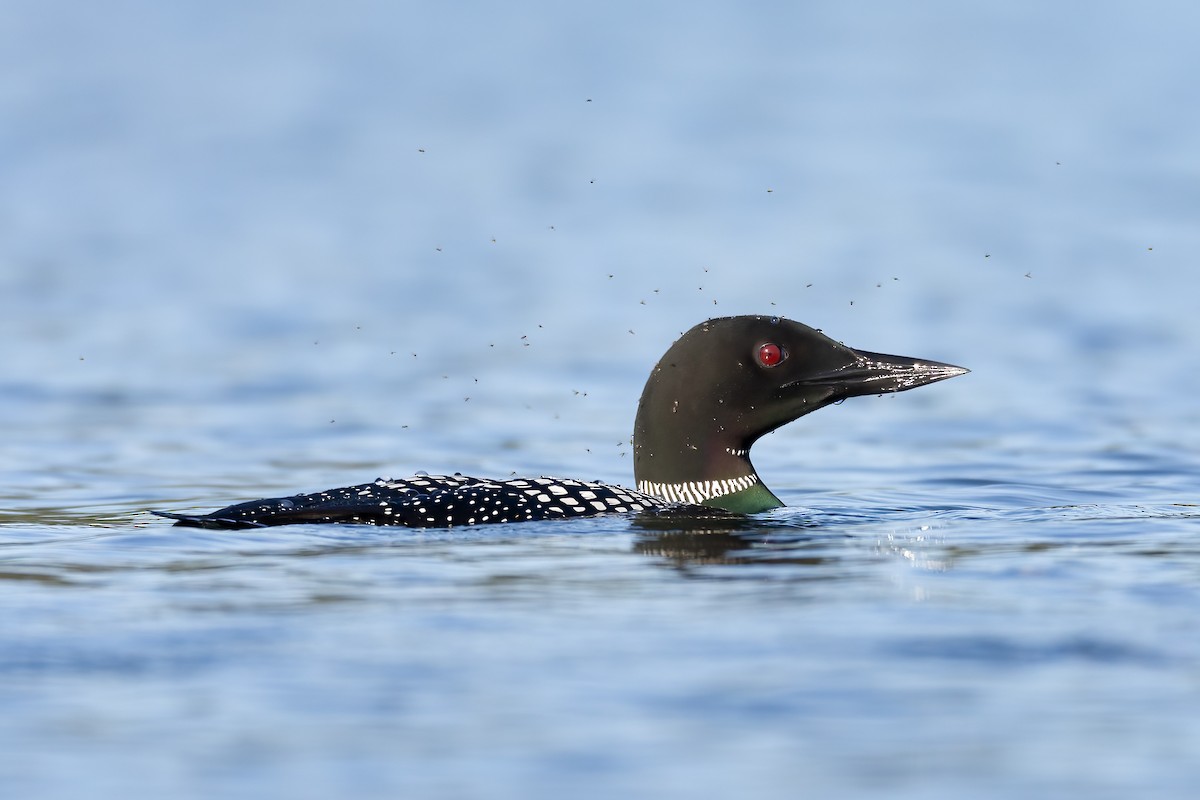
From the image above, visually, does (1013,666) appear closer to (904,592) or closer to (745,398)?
(904,592)

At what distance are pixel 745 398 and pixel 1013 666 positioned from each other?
2659 millimetres

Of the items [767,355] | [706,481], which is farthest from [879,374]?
[706,481]

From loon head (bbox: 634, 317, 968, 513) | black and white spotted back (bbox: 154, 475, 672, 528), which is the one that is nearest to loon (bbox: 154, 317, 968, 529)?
loon head (bbox: 634, 317, 968, 513)

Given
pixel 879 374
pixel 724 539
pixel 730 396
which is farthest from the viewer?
pixel 879 374

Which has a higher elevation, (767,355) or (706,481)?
(767,355)

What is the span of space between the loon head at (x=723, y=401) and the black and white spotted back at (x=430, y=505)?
1.19 ft

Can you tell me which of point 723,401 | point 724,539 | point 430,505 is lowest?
point 724,539

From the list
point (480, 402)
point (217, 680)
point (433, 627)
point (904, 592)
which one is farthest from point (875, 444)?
point (217, 680)

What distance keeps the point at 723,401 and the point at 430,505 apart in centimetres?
111

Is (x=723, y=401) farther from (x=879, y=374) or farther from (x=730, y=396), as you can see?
(x=879, y=374)

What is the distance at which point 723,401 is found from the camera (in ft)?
21.7

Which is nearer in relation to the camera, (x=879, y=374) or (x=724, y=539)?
(x=724, y=539)

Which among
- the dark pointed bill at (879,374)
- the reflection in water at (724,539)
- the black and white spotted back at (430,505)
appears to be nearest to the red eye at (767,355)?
the dark pointed bill at (879,374)

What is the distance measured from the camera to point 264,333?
12570 mm
